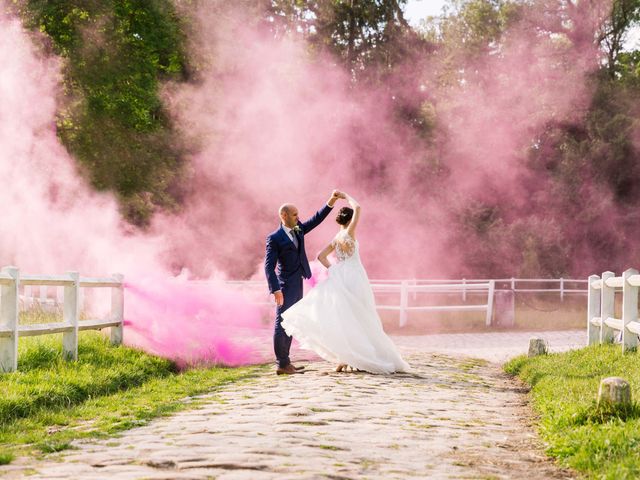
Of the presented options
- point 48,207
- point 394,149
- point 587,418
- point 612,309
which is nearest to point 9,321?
point 587,418

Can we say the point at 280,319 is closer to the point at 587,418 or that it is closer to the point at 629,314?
the point at 629,314

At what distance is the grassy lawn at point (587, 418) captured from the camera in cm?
584

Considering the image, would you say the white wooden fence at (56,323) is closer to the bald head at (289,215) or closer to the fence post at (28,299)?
the bald head at (289,215)

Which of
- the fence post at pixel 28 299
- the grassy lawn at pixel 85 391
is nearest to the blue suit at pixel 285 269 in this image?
the grassy lawn at pixel 85 391

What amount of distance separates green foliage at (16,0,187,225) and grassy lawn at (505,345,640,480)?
693 inches

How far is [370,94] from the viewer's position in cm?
3734

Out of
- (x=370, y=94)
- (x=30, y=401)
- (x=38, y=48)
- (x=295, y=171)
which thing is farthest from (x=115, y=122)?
(x=30, y=401)

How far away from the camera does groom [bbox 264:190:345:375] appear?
11.1 meters

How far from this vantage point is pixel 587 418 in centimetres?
718

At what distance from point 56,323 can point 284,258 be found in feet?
9.52

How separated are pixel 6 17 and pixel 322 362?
55.4ft

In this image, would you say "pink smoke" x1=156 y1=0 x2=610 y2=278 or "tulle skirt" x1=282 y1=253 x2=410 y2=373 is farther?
"pink smoke" x1=156 y1=0 x2=610 y2=278

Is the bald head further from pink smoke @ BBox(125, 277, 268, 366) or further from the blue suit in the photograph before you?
pink smoke @ BBox(125, 277, 268, 366)

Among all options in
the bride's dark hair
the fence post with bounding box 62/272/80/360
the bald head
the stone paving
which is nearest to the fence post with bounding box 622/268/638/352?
the stone paving
